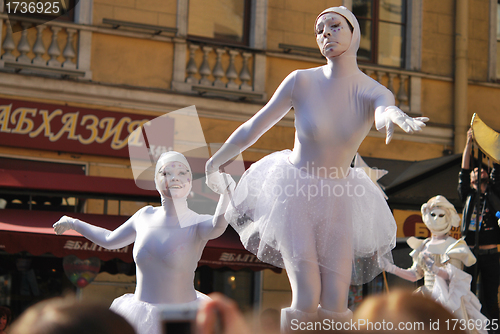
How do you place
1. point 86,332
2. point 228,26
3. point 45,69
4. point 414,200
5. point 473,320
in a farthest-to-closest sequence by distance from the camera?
point 228,26 → point 45,69 → point 414,200 → point 473,320 → point 86,332

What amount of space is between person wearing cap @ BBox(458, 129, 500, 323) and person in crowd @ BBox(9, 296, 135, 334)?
5.00 m

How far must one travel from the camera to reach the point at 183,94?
926 centimetres

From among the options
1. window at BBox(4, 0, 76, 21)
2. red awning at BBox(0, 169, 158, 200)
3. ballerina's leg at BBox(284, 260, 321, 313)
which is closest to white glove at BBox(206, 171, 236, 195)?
ballerina's leg at BBox(284, 260, 321, 313)

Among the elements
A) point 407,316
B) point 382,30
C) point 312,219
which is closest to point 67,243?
point 312,219

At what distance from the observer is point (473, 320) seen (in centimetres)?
493

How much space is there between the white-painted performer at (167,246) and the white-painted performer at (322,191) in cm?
37

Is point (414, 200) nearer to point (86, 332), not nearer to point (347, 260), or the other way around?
point (347, 260)

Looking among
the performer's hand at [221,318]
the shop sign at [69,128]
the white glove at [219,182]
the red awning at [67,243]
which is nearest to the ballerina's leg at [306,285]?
the white glove at [219,182]

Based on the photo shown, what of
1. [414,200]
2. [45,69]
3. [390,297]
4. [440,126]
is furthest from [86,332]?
[440,126]

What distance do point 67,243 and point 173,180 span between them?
9.84 feet

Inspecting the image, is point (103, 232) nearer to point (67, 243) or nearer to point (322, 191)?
point (322, 191)

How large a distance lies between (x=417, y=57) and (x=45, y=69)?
19.3 feet

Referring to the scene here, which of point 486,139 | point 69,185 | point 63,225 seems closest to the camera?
point 63,225

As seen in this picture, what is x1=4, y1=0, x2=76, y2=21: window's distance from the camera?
27.8 ft
